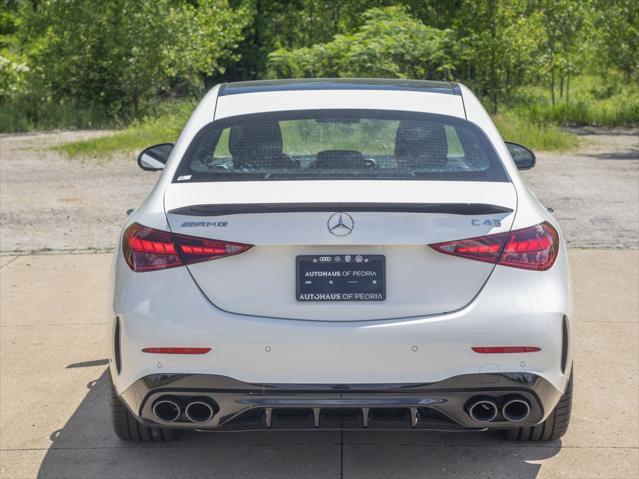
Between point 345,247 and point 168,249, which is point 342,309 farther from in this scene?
point 168,249

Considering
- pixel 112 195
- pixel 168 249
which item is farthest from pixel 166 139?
pixel 168 249

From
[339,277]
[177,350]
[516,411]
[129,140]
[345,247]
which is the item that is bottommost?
[129,140]

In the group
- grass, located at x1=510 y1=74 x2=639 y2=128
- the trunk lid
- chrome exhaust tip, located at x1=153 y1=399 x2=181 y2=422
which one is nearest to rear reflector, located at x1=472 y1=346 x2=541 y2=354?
the trunk lid

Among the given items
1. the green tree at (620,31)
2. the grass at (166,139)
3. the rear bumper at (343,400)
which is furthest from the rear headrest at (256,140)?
the green tree at (620,31)

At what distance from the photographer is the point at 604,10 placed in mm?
27703

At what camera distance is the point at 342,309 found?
13.5ft

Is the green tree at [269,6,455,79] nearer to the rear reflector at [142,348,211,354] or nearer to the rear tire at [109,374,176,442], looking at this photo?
the rear tire at [109,374,176,442]

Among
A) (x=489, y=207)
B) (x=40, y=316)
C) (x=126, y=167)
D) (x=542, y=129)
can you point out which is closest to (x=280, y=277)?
(x=489, y=207)

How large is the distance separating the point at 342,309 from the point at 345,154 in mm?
917

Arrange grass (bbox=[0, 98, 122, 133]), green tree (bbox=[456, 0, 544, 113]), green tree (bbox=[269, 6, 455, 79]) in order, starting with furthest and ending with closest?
green tree (bbox=[456, 0, 544, 113]) → grass (bbox=[0, 98, 122, 133]) → green tree (bbox=[269, 6, 455, 79])

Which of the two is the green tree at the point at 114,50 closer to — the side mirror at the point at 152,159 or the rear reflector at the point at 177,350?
the side mirror at the point at 152,159

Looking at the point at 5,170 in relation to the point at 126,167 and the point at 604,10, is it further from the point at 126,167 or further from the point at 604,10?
the point at 604,10

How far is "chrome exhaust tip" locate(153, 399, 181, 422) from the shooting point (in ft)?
14.0

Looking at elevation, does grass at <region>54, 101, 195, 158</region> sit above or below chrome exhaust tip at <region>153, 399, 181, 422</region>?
below
